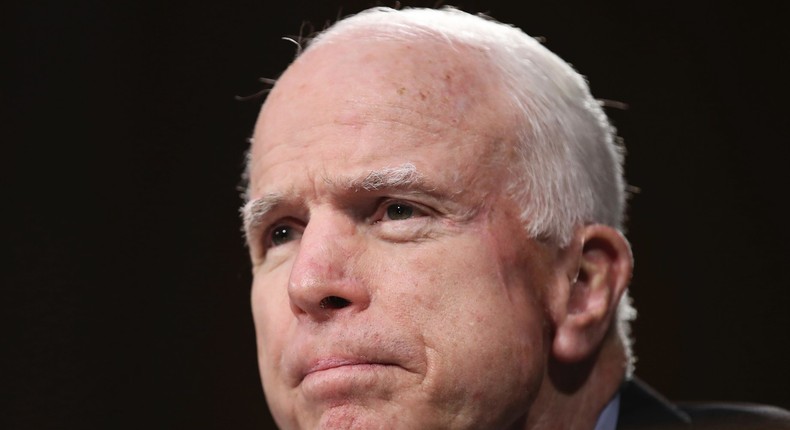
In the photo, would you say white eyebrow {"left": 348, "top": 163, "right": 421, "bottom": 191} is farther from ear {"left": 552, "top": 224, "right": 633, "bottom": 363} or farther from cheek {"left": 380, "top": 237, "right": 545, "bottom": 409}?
ear {"left": 552, "top": 224, "right": 633, "bottom": 363}

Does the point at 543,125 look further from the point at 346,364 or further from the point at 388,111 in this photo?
the point at 346,364

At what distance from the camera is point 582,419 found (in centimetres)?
201

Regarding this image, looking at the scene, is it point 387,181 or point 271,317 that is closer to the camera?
point 387,181

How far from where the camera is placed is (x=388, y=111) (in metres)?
1.87

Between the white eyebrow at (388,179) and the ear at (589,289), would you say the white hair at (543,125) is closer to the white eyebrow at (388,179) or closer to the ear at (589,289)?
the ear at (589,289)

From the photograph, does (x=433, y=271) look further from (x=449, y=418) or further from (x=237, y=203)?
(x=237, y=203)

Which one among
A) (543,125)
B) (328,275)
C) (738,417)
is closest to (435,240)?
(328,275)

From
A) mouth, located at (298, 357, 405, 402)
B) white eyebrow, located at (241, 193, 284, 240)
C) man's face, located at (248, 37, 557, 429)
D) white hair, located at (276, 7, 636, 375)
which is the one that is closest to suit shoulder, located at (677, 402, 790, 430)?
white hair, located at (276, 7, 636, 375)

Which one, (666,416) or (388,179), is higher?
(388,179)

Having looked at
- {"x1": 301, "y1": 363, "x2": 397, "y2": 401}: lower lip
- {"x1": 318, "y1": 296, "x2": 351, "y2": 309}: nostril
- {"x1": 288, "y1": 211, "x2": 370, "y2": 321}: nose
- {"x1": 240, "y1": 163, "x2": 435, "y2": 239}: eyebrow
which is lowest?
{"x1": 301, "y1": 363, "x2": 397, "y2": 401}: lower lip

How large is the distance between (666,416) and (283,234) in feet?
3.05

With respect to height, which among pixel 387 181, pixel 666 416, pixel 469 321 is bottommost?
pixel 666 416

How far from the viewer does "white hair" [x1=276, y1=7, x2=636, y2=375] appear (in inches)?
75.9

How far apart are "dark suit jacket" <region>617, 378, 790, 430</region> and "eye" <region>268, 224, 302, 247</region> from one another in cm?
80
